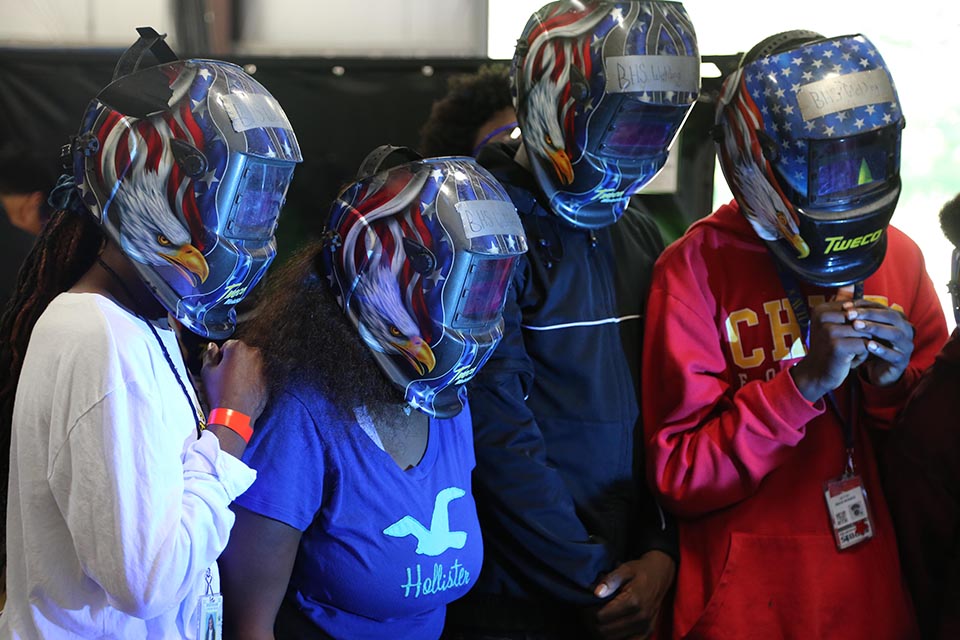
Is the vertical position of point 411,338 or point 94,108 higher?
point 94,108

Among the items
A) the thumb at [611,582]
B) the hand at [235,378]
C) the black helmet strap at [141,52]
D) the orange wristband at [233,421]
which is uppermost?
the black helmet strap at [141,52]

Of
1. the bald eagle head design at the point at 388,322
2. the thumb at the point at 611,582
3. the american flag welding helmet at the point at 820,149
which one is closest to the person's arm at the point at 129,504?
the bald eagle head design at the point at 388,322

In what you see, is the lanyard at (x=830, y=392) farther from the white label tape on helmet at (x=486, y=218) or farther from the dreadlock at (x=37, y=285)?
the dreadlock at (x=37, y=285)

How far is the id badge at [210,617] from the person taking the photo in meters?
1.46

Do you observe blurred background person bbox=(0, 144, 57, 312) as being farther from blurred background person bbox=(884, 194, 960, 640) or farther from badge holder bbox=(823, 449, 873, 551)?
blurred background person bbox=(884, 194, 960, 640)

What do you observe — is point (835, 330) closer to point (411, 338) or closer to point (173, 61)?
point (411, 338)

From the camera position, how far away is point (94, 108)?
1.43m

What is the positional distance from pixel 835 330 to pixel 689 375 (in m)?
0.28

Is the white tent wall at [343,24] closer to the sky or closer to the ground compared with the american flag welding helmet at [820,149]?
closer to the sky

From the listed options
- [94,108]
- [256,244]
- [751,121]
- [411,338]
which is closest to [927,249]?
[751,121]

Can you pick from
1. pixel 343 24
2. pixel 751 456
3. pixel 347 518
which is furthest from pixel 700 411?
pixel 343 24

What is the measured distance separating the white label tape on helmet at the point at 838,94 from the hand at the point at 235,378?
108 cm

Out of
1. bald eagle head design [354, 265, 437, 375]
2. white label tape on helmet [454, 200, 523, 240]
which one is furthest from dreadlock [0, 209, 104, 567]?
white label tape on helmet [454, 200, 523, 240]

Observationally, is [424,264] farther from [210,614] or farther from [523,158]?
[210,614]
